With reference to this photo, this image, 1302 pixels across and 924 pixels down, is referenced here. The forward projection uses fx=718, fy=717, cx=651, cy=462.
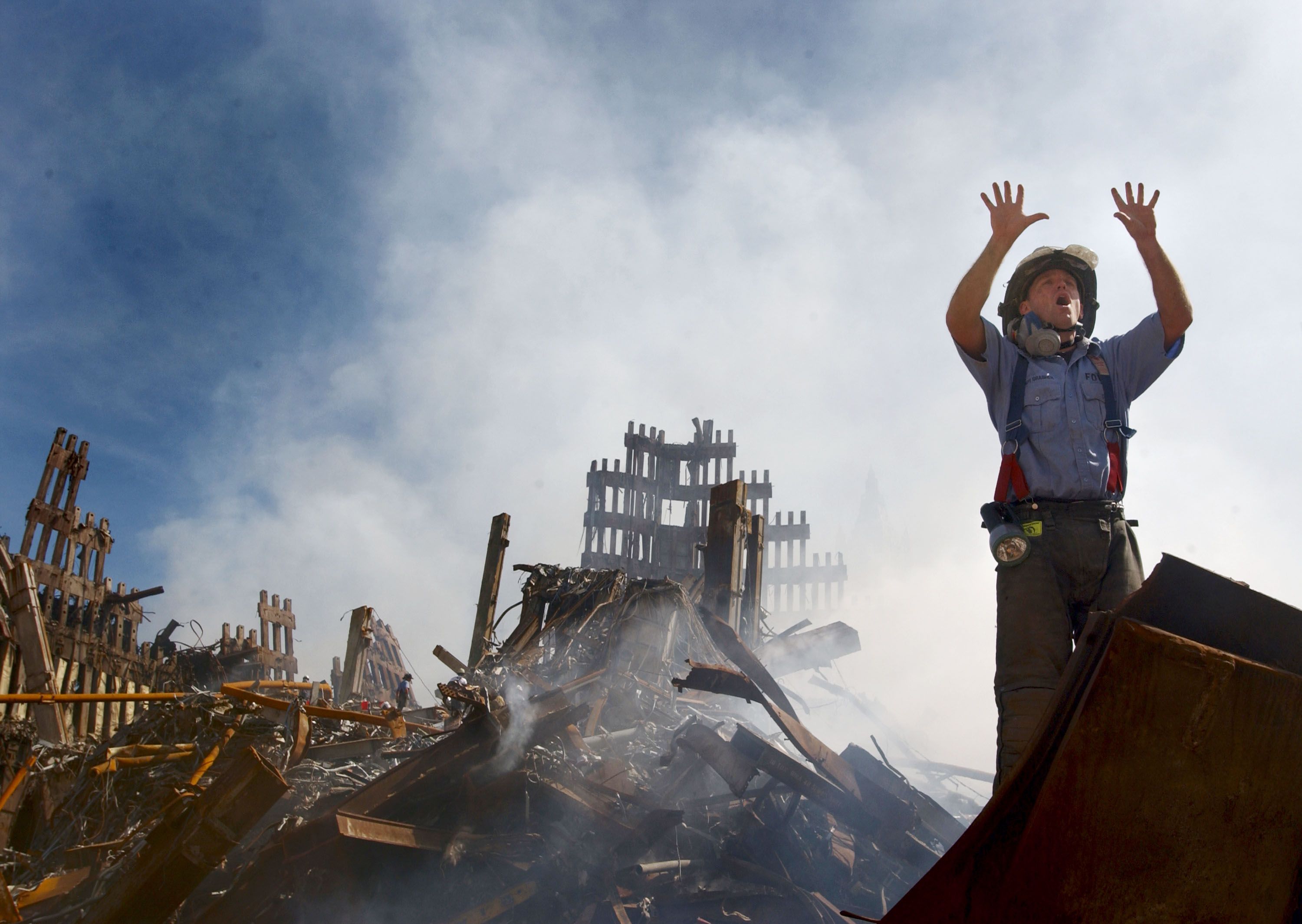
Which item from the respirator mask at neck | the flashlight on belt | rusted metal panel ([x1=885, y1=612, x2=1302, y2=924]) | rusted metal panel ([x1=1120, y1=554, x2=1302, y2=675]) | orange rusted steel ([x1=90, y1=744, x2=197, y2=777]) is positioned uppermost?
the respirator mask at neck

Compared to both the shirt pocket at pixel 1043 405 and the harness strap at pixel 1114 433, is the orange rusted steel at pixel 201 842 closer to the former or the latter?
the shirt pocket at pixel 1043 405

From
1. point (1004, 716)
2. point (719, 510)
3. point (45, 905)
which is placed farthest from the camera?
point (719, 510)

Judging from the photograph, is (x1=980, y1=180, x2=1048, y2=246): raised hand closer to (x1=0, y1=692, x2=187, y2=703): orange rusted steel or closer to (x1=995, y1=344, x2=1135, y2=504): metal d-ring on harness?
(x1=995, y1=344, x2=1135, y2=504): metal d-ring on harness

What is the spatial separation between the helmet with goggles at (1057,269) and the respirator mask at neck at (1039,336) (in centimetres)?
11

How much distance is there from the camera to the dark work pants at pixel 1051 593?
2312 millimetres

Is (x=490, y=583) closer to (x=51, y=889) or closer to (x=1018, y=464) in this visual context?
(x=51, y=889)

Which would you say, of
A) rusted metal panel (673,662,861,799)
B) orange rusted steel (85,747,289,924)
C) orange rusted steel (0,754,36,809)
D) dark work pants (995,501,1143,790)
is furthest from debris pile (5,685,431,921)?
dark work pants (995,501,1143,790)

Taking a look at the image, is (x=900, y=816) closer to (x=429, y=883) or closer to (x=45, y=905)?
(x=429, y=883)

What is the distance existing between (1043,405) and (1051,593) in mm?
746

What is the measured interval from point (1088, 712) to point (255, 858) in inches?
156

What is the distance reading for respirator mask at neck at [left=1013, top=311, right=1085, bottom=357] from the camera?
9.21 ft

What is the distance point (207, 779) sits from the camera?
4918 mm

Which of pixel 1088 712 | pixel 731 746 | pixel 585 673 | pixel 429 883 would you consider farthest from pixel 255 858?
pixel 1088 712

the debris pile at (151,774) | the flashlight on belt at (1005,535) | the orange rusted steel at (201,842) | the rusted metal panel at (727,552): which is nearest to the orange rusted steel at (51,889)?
the debris pile at (151,774)
